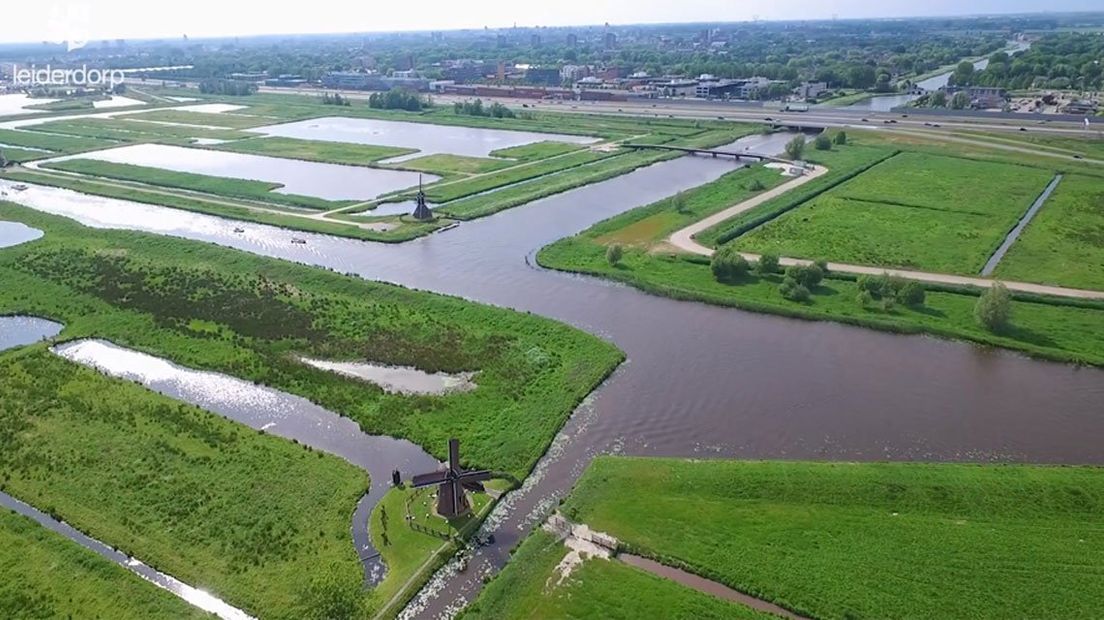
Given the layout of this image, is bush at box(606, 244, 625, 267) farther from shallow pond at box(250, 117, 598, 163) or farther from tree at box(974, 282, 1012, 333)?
shallow pond at box(250, 117, 598, 163)

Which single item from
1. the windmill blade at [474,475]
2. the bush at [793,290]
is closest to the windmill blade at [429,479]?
the windmill blade at [474,475]

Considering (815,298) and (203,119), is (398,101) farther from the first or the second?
(815,298)

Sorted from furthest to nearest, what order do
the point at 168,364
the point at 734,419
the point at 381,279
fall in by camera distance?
the point at 381,279
the point at 168,364
the point at 734,419

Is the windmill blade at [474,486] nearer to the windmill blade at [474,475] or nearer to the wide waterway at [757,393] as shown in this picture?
the windmill blade at [474,475]

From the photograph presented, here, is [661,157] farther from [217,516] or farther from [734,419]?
[217,516]

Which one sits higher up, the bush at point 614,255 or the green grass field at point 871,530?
the bush at point 614,255

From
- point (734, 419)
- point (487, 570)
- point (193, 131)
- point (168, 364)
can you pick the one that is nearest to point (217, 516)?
point (487, 570)

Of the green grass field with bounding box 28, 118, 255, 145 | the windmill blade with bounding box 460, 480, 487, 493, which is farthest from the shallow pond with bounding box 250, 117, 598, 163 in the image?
the windmill blade with bounding box 460, 480, 487, 493
